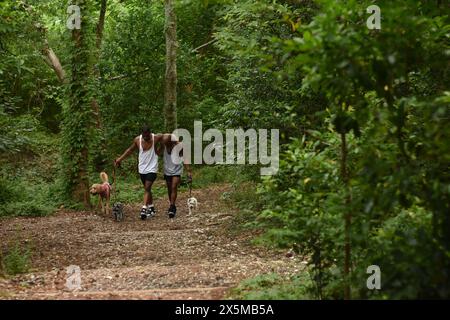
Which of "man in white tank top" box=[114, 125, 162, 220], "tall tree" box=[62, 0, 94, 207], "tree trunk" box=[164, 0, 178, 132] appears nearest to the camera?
"man in white tank top" box=[114, 125, 162, 220]

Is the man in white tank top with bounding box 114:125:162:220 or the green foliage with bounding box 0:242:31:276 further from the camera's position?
the man in white tank top with bounding box 114:125:162:220

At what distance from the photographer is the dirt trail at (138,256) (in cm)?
728

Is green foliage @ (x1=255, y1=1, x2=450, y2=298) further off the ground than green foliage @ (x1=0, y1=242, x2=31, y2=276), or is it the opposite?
green foliage @ (x1=255, y1=1, x2=450, y2=298)

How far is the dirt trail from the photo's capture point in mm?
7277

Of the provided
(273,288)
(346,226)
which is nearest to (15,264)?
(273,288)

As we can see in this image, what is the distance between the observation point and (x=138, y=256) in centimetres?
985

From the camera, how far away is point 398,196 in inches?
176

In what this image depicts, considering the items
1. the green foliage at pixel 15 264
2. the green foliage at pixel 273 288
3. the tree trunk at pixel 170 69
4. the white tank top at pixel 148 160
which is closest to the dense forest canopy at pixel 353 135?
the green foliage at pixel 273 288

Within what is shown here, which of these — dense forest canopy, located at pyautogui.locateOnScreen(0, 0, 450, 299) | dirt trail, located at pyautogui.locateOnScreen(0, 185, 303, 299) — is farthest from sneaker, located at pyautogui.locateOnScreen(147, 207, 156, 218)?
dense forest canopy, located at pyautogui.locateOnScreen(0, 0, 450, 299)

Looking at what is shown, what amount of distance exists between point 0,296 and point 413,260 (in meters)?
4.54

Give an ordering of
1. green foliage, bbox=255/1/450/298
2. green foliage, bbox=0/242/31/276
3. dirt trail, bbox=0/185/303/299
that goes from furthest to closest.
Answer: green foliage, bbox=0/242/31/276, dirt trail, bbox=0/185/303/299, green foliage, bbox=255/1/450/298

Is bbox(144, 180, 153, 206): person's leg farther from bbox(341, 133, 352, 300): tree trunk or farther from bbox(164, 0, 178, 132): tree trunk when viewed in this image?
bbox(341, 133, 352, 300): tree trunk

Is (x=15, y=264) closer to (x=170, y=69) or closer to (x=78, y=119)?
(x=78, y=119)
